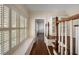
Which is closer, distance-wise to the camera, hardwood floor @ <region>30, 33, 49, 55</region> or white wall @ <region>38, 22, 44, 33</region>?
hardwood floor @ <region>30, 33, 49, 55</region>

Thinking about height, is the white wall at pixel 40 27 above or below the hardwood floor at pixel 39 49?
above

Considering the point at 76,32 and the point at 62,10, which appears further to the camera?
the point at 62,10

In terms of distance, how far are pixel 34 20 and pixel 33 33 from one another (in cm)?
51

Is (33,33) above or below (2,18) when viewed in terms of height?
below

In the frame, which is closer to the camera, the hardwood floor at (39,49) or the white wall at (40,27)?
the hardwood floor at (39,49)

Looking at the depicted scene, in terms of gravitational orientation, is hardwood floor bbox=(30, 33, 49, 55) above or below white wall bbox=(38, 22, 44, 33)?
below

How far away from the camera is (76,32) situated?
1232 millimetres

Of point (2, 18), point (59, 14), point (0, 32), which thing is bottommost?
point (0, 32)

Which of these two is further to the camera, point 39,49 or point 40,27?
point 40,27

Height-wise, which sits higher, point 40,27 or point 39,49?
point 40,27
